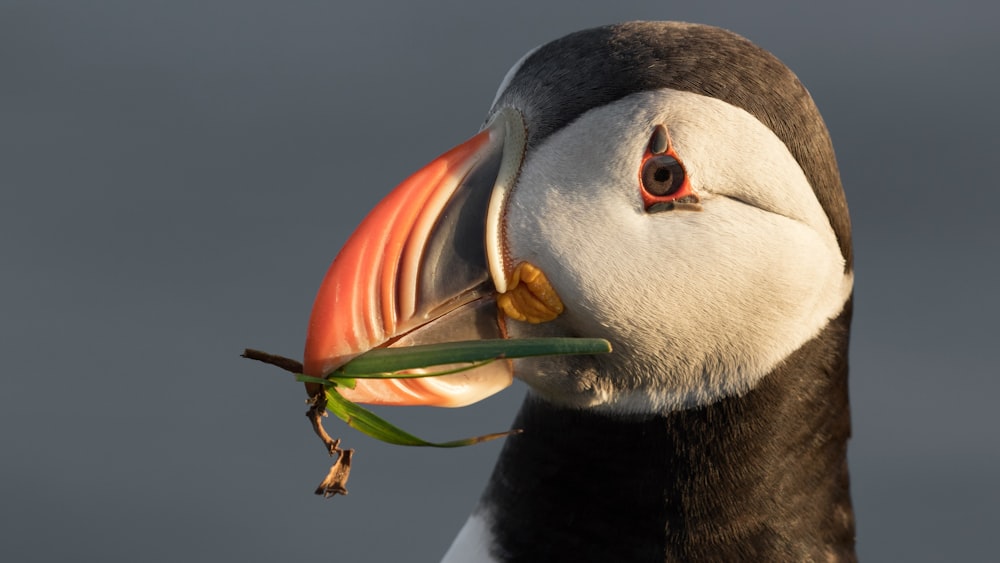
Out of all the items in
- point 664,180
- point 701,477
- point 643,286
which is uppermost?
point 664,180

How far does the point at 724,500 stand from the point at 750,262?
36 centimetres

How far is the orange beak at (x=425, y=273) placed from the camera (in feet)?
5.25

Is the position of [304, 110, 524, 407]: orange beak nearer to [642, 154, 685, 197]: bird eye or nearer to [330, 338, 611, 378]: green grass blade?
[330, 338, 611, 378]: green grass blade

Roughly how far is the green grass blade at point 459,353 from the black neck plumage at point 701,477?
247 mm

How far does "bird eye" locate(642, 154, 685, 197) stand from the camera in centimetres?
163

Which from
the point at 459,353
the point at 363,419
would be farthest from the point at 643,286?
the point at 363,419

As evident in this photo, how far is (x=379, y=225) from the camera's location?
1626 mm

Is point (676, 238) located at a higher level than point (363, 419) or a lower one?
higher

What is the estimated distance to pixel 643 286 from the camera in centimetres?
165

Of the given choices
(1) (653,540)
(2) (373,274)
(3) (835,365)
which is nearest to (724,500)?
(1) (653,540)

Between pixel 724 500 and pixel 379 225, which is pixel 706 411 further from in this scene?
pixel 379 225

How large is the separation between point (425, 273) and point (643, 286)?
275 mm

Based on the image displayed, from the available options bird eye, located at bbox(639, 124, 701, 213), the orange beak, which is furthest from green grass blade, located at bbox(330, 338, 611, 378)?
bird eye, located at bbox(639, 124, 701, 213)

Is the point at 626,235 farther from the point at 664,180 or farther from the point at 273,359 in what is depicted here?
the point at 273,359
